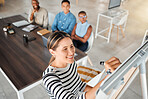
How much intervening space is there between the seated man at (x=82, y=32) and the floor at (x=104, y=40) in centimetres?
69

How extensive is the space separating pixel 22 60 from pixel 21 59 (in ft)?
0.10

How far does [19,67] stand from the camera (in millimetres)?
1907

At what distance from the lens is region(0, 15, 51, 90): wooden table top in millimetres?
1745

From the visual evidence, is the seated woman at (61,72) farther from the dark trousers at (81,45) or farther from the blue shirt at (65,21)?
the blue shirt at (65,21)

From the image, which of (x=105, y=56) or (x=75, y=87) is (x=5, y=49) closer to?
(x=75, y=87)

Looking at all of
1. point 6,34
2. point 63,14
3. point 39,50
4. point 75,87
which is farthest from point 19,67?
point 63,14

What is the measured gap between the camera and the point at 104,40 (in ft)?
14.0

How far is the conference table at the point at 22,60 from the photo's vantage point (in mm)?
1691

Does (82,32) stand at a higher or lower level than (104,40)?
higher

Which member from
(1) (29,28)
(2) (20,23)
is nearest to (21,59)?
(1) (29,28)

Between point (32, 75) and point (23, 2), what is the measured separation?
6827 millimetres

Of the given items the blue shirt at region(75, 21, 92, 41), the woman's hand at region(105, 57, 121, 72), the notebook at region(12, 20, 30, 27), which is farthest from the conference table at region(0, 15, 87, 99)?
the woman's hand at region(105, 57, 121, 72)

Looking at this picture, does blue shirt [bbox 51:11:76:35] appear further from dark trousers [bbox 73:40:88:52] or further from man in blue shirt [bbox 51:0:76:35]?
dark trousers [bbox 73:40:88:52]

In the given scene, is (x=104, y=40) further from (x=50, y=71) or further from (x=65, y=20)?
(x=50, y=71)
